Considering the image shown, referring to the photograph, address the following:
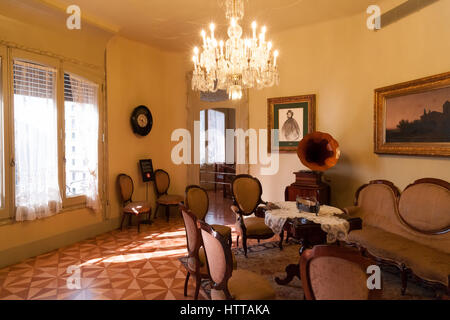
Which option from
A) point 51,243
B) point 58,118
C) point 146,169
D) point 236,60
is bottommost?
point 51,243

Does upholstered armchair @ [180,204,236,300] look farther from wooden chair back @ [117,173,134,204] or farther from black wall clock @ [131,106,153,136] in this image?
black wall clock @ [131,106,153,136]

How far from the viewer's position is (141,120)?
5516 mm

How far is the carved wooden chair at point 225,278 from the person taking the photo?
6.35ft

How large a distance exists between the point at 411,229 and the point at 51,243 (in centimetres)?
467

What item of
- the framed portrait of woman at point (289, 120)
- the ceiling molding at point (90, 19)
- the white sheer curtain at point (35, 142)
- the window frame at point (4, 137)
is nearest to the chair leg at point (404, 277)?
the framed portrait of woman at point (289, 120)

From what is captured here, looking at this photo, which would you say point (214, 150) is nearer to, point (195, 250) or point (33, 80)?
point (33, 80)

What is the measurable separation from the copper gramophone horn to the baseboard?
3.46 m

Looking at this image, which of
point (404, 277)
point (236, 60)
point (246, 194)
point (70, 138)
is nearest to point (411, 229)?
point (404, 277)

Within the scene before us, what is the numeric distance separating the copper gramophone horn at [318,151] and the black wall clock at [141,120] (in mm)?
3030

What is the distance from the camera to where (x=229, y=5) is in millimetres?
3010

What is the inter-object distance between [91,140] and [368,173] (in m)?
4.32

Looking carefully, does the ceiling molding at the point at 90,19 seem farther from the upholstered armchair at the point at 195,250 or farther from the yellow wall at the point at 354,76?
the upholstered armchair at the point at 195,250

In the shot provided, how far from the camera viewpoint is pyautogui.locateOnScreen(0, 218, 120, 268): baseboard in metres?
3.61

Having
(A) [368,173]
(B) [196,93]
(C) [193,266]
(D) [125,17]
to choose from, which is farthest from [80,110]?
(A) [368,173]
